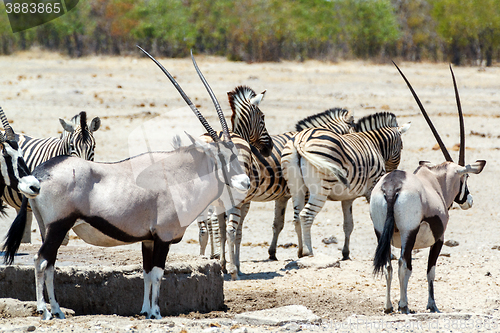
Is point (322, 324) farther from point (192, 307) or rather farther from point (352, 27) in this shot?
point (352, 27)

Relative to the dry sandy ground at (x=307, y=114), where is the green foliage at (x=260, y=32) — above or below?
above

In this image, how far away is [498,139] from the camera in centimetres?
1686

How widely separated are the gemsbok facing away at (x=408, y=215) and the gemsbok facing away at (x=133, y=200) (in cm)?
130

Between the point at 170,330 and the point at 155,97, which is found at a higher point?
the point at 155,97

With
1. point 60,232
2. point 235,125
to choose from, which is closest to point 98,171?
point 60,232

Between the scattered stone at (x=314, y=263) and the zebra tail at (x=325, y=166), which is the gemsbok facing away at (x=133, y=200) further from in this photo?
the zebra tail at (x=325, y=166)

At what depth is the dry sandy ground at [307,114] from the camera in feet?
22.7

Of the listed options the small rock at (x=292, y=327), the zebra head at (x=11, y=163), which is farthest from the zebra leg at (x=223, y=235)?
the zebra head at (x=11, y=163)

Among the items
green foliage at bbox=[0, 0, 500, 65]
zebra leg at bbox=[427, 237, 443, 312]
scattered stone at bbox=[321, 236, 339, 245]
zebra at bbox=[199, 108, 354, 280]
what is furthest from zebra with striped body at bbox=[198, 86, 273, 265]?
green foliage at bbox=[0, 0, 500, 65]

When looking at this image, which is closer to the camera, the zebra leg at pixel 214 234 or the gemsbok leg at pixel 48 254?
the gemsbok leg at pixel 48 254

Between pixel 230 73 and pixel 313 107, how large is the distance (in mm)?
5778

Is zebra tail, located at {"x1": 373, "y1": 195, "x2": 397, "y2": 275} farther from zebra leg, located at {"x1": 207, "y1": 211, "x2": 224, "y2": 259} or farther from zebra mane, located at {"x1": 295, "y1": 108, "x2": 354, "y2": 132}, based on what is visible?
zebra mane, located at {"x1": 295, "y1": 108, "x2": 354, "y2": 132}

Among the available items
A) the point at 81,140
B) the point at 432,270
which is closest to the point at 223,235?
the point at 81,140

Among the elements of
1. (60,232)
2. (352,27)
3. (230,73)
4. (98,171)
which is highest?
(352,27)
